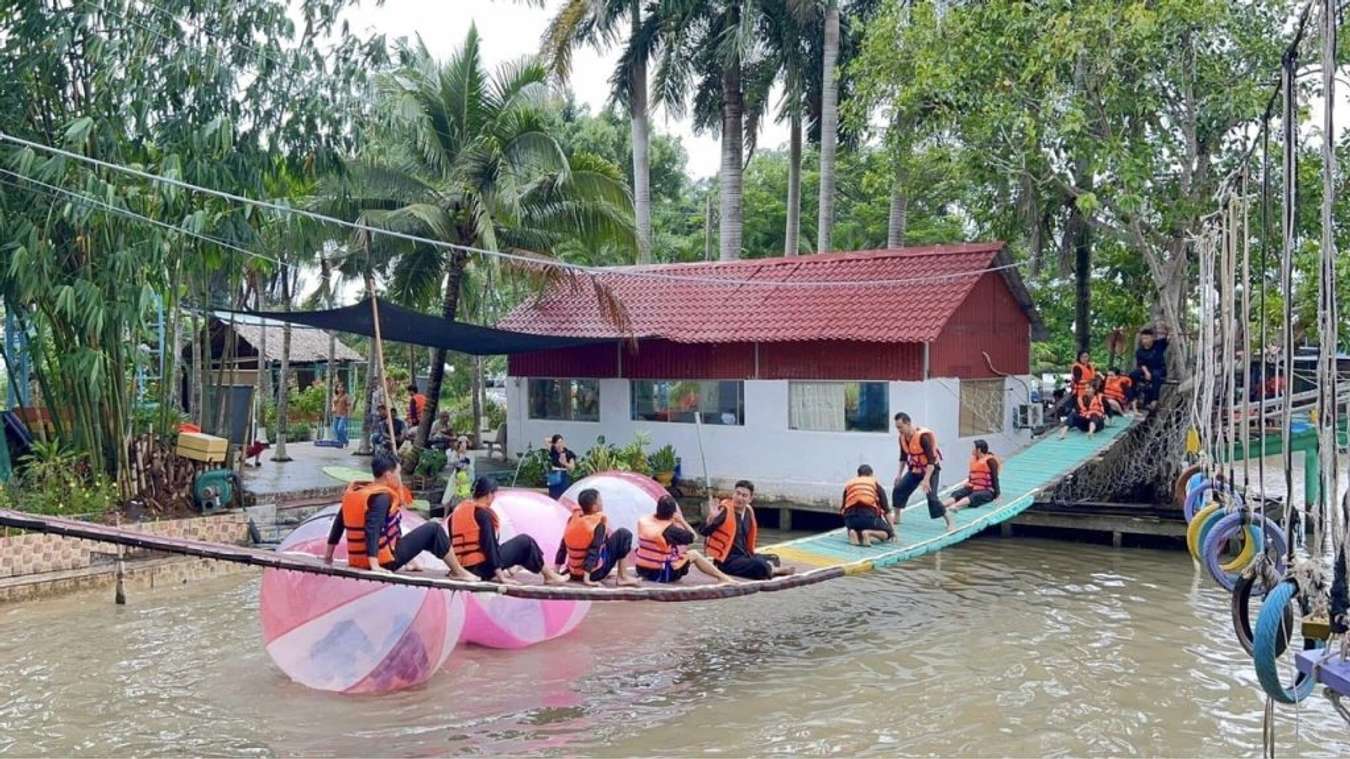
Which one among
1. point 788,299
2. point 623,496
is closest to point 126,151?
point 623,496

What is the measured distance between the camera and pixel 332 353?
24531 mm

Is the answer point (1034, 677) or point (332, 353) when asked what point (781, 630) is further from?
point (332, 353)

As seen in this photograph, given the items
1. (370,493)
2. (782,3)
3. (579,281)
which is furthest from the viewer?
(782,3)

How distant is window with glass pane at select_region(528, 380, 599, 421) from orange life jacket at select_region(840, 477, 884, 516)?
8686mm

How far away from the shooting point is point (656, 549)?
32.2ft

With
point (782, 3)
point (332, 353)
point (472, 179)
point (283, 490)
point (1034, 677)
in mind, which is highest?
point (782, 3)

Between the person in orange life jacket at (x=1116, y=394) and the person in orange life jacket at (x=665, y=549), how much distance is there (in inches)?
411

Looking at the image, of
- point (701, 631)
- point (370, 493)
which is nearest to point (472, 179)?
point (701, 631)

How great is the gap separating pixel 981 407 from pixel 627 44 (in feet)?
35.2

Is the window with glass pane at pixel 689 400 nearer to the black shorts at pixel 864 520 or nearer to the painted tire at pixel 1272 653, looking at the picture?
the black shorts at pixel 864 520

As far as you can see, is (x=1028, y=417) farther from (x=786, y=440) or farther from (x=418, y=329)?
(x=418, y=329)

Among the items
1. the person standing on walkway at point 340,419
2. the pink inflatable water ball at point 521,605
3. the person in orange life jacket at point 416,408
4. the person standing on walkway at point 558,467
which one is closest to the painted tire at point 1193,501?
the pink inflatable water ball at point 521,605

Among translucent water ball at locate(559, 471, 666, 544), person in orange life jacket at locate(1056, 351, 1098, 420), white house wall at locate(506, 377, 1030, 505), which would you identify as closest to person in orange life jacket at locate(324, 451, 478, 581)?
translucent water ball at locate(559, 471, 666, 544)

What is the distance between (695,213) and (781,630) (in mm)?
29658
